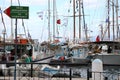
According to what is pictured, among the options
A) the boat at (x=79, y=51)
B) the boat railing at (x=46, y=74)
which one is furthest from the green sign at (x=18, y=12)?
the boat at (x=79, y=51)

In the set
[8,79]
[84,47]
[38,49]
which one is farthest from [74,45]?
[8,79]

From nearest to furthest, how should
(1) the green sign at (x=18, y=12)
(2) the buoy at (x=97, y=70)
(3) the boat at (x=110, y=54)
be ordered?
(1) the green sign at (x=18, y=12), (2) the buoy at (x=97, y=70), (3) the boat at (x=110, y=54)

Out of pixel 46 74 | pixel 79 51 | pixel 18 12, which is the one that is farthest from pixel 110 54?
pixel 18 12

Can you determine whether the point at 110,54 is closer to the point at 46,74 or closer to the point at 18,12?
the point at 46,74

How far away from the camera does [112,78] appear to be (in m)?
13.8

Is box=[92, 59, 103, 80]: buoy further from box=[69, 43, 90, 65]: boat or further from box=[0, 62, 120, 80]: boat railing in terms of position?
box=[69, 43, 90, 65]: boat

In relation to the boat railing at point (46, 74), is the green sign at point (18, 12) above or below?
above

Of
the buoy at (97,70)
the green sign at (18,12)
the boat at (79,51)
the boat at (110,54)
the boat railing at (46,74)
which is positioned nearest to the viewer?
the green sign at (18,12)

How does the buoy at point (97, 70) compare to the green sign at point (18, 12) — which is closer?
the green sign at point (18, 12)

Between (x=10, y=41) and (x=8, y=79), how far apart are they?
19108 mm

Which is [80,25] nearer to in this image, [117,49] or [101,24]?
[101,24]

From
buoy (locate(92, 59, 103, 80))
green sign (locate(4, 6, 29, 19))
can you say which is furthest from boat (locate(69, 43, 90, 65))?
green sign (locate(4, 6, 29, 19))

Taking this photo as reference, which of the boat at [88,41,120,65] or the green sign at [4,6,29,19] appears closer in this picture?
the green sign at [4,6,29,19]

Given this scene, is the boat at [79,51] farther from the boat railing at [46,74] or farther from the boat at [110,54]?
the boat railing at [46,74]
